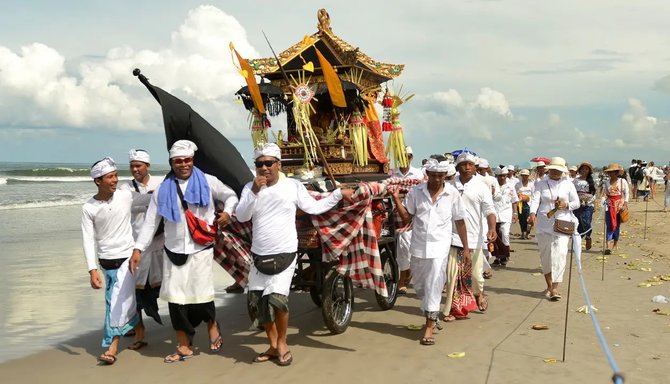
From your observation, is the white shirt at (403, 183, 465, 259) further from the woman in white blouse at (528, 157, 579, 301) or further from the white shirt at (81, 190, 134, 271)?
the white shirt at (81, 190, 134, 271)

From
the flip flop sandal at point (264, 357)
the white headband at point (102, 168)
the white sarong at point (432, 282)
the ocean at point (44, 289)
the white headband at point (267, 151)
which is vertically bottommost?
the ocean at point (44, 289)

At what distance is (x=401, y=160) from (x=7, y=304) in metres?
6.24

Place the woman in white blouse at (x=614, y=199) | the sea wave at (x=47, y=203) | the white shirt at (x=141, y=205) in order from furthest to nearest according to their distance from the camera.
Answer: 1. the sea wave at (x=47, y=203)
2. the woman in white blouse at (x=614, y=199)
3. the white shirt at (x=141, y=205)

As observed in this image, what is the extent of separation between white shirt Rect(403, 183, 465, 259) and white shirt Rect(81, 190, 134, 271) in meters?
2.81

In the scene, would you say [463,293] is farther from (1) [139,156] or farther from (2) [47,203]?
(2) [47,203]

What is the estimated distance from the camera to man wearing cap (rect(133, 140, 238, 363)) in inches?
197

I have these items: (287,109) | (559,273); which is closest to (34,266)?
(287,109)

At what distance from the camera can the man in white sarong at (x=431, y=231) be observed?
5.66 m

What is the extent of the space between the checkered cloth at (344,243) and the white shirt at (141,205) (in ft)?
1.95

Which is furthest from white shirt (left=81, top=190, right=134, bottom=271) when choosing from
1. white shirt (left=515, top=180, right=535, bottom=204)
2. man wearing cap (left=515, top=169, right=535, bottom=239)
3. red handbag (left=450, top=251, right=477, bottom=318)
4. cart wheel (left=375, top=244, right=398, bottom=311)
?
white shirt (left=515, top=180, right=535, bottom=204)

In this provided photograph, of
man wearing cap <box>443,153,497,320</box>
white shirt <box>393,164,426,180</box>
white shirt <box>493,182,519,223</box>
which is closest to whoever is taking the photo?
man wearing cap <box>443,153,497,320</box>

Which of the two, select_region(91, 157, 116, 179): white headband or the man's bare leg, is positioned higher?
select_region(91, 157, 116, 179): white headband

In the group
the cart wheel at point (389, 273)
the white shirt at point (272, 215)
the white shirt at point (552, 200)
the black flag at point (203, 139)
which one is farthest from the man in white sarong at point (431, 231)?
the white shirt at point (552, 200)

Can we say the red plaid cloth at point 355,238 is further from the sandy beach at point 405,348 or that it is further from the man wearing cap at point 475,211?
the man wearing cap at point 475,211
